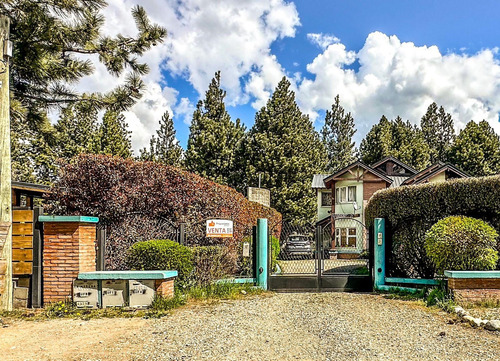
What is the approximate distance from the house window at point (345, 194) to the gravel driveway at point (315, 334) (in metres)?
21.0

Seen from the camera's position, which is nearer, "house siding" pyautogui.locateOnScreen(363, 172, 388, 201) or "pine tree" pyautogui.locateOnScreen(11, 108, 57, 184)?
"pine tree" pyautogui.locateOnScreen(11, 108, 57, 184)

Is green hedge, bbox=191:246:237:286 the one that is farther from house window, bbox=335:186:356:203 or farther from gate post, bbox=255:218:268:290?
house window, bbox=335:186:356:203

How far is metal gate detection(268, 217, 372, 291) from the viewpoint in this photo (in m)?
9.62

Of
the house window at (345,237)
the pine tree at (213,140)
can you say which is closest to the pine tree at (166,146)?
the pine tree at (213,140)

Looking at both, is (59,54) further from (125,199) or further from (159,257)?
(159,257)

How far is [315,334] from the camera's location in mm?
5750

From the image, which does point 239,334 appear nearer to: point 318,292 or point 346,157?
point 318,292

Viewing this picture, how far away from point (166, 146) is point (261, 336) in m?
34.4

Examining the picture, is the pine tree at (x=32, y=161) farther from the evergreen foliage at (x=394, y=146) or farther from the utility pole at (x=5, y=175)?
the evergreen foliage at (x=394, y=146)

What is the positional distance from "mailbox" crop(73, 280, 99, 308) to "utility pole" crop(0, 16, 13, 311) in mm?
1112

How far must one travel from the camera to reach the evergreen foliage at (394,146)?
38.2 metres

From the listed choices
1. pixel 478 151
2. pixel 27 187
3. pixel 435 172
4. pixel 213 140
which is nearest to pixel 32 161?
pixel 213 140

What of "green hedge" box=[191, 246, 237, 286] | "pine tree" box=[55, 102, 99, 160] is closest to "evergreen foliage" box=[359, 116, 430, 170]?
"pine tree" box=[55, 102, 99, 160]

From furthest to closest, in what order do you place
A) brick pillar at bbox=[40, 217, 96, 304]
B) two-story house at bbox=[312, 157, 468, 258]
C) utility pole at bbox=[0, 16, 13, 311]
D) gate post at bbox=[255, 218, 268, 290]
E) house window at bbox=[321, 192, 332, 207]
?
house window at bbox=[321, 192, 332, 207] → two-story house at bbox=[312, 157, 468, 258] → gate post at bbox=[255, 218, 268, 290] → brick pillar at bbox=[40, 217, 96, 304] → utility pole at bbox=[0, 16, 13, 311]
